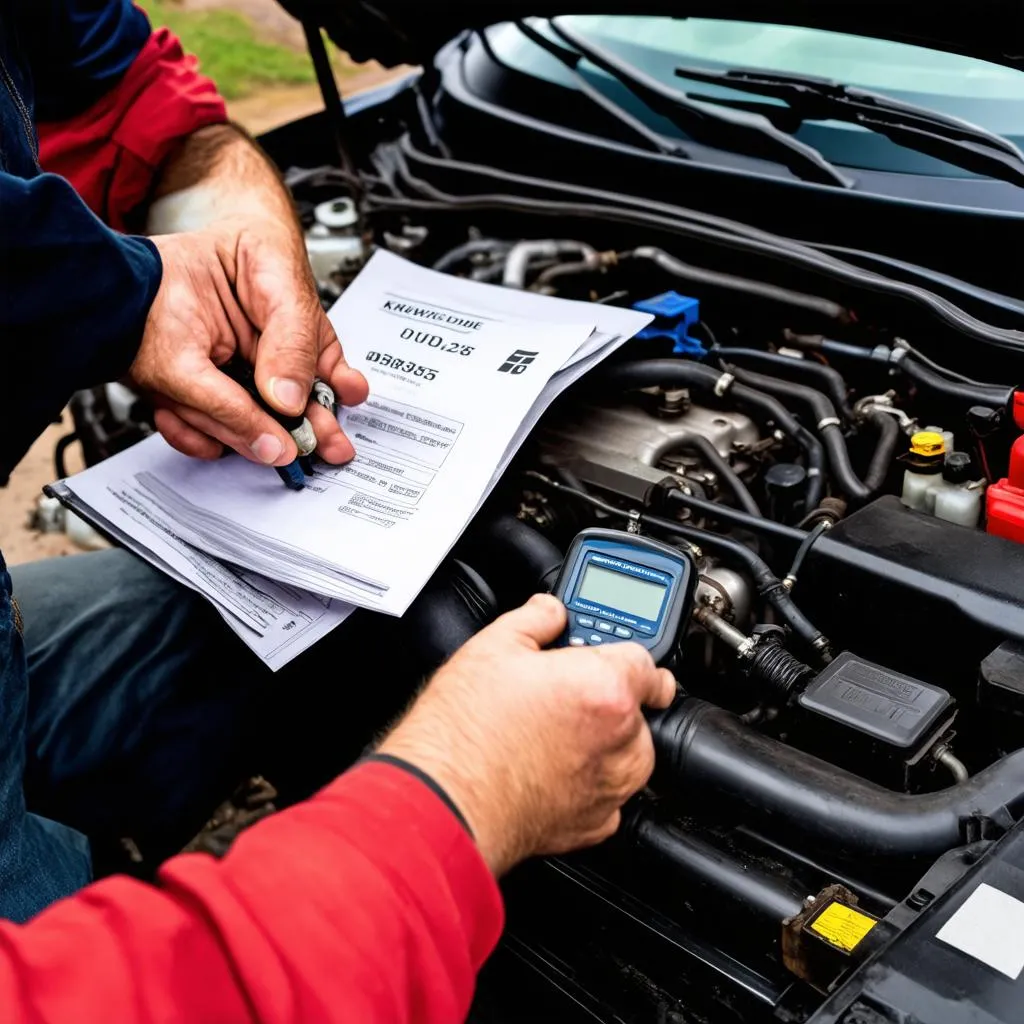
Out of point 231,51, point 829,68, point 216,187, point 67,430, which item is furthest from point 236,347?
point 231,51

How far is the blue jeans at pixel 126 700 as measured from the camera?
3.63ft

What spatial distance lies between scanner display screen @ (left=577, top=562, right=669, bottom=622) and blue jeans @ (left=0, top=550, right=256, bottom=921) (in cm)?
53

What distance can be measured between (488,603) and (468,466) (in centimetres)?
13

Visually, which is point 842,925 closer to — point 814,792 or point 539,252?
point 814,792

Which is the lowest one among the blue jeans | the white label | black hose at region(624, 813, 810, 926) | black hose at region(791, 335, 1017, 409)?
the blue jeans

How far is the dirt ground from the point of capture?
8.58 ft

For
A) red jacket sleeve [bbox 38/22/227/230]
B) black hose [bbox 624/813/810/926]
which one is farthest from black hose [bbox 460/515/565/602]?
red jacket sleeve [bbox 38/22/227/230]

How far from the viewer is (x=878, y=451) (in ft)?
3.22

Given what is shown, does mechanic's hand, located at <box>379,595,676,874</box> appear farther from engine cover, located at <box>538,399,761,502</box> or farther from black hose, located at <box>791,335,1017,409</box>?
black hose, located at <box>791,335,1017,409</box>

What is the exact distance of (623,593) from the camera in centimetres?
81

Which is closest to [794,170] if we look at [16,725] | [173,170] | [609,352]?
[609,352]

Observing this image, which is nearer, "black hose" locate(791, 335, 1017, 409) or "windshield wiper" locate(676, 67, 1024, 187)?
"black hose" locate(791, 335, 1017, 409)

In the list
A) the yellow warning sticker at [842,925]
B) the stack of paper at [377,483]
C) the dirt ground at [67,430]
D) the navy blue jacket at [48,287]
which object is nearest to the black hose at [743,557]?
the stack of paper at [377,483]

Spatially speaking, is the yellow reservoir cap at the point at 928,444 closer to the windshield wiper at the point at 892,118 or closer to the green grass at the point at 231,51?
the windshield wiper at the point at 892,118
